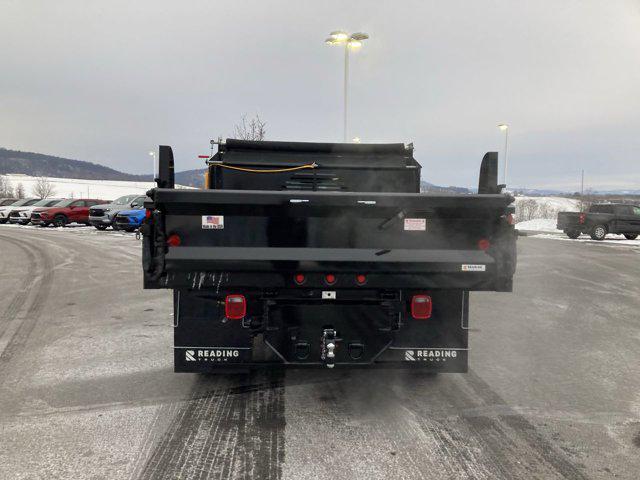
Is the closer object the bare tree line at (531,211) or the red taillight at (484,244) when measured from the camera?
the red taillight at (484,244)

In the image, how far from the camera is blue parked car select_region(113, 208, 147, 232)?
24.2 meters

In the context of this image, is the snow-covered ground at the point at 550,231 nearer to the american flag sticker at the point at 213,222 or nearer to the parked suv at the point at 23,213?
the american flag sticker at the point at 213,222


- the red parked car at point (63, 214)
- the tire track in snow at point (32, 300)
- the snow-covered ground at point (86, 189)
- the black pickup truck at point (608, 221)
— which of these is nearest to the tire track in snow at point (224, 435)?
the tire track in snow at point (32, 300)

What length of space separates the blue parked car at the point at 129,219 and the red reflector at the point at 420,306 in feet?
73.4

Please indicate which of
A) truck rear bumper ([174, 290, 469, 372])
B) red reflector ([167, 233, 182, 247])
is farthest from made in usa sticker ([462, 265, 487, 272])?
red reflector ([167, 233, 182, 247])

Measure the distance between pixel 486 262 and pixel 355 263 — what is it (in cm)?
110

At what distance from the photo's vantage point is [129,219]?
24375 mm

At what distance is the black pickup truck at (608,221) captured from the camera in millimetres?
24641

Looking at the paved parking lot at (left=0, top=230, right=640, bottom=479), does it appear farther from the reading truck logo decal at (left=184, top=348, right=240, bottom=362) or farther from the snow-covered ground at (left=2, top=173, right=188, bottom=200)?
the snow-covered ground at (left=2, top=173, right=188, bottom=200)

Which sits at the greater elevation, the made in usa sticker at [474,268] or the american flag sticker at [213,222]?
the american flag sticker at [213,222]

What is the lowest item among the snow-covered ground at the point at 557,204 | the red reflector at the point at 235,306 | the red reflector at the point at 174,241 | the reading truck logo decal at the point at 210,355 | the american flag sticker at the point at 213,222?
the reading truck logo decal at the point at 210,355

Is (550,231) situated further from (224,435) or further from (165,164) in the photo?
(224,435)

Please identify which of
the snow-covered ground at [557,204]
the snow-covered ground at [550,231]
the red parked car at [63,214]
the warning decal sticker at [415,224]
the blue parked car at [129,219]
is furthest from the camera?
the snow-covered ground at [557,204]

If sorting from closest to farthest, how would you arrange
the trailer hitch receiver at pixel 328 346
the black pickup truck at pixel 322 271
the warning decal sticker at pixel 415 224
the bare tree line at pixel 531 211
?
the black pickup truck at pixel 322 271
the warning decal sticker at pixel 415 224
the trailer hitch receiver at pixel 328 346
the bare tree line at pixel 531 211
